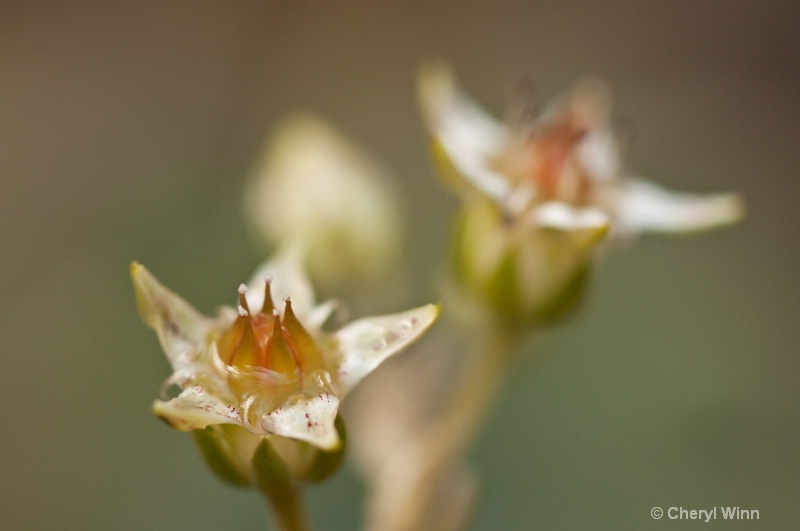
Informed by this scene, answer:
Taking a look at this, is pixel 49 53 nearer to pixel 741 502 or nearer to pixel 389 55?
pixel 389 55

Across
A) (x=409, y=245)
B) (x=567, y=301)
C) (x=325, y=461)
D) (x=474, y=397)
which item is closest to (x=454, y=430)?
(x=474, y=397)

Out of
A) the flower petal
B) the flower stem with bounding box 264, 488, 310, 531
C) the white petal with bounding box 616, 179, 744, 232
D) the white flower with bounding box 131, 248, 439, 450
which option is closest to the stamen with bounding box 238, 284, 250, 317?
the white flower with bounding box 131, 248, 439, 450

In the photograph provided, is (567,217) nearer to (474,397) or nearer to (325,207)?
(474,397)

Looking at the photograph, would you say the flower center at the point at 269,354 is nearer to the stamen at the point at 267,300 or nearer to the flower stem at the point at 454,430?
the stamen at the point at 267,300

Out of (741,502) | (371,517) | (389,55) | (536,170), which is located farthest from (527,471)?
(389,55)

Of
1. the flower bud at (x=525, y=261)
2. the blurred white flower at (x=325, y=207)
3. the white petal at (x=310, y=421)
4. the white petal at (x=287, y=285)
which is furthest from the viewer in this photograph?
the blurred white flower at (x=325, y=207)

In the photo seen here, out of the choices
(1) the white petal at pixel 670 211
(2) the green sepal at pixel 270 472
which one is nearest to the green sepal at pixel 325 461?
(2) the green sepal at pixel 270 472

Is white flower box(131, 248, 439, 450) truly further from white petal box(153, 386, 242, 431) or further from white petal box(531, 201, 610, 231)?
white petal box(531, 201, 610, 231)
